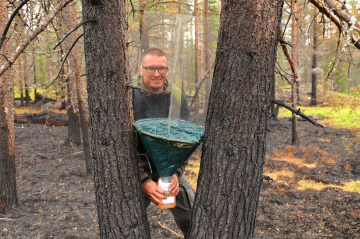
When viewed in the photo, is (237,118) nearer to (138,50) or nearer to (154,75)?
(154,75)

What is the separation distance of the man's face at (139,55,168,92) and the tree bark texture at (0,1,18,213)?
2.93 m

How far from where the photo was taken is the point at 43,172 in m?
6.00

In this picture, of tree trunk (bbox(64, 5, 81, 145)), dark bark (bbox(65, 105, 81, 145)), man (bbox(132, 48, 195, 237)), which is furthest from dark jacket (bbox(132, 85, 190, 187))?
dark bark (bbox(65, 105, 81, 145))

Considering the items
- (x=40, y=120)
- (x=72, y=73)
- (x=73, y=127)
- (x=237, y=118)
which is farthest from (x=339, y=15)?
(x=40, y=120)

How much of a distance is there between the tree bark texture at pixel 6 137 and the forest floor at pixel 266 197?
29 centimetres

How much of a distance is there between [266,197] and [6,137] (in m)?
4.66

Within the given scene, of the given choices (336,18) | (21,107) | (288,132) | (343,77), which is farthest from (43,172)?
(343,77)

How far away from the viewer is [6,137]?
374 centimetres

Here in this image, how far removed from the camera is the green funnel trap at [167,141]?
5.18 feet

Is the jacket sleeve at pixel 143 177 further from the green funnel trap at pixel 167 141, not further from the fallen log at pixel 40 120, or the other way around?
the fallen log at pixel 40 120

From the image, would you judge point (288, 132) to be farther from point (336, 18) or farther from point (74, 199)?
point (336, 18)

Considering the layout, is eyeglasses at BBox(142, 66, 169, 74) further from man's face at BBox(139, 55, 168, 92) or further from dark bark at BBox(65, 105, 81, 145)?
dark bark at BBox(65, 105, 81, 145)

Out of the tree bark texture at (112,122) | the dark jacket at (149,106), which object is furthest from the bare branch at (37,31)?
the dark jacket at (149,106)

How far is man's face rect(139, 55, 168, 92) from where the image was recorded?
1675 millimetres
